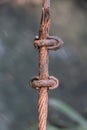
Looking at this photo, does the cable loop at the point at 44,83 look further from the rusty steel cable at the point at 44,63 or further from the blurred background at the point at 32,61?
the blurred background at the point at 32,61

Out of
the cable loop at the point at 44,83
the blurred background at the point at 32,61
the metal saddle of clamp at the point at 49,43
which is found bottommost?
the cable loop at the point at 44,83

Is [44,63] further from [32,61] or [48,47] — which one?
[32,61]

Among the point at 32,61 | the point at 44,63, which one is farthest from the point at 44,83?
the point at 32,61

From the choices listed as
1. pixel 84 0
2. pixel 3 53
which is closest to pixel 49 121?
pixel 3 53

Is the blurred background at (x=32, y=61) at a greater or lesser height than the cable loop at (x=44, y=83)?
greater

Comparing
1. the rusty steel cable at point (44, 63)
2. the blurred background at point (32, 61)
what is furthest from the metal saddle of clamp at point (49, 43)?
the blurred background at point (32, 61)

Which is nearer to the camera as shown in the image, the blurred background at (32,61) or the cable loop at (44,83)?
the cable loop at (44,83)

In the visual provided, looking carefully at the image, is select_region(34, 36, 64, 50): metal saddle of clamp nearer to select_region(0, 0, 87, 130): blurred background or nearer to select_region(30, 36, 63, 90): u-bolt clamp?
select_region(30, 36, 63, 90): u-bolt clamp
